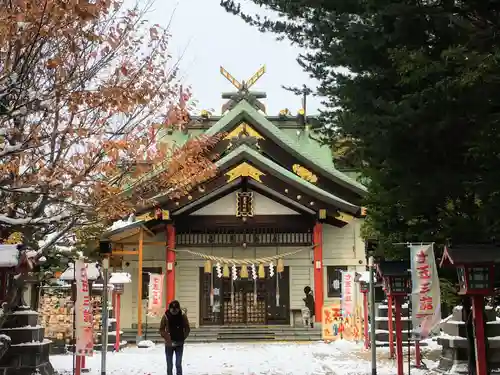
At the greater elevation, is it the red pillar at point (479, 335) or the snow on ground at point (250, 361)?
the red pillar at point (479, 335)

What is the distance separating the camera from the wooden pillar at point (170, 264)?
78.5ft

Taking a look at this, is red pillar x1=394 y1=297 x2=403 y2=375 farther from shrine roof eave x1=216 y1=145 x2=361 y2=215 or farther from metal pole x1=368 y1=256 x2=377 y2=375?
shrine roof eave x1=216 y1=145 x2=361 y2=215

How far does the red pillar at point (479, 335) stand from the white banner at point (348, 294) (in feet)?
39.5

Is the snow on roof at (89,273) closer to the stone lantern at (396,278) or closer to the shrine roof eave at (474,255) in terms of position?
the stone lantern at (396,278)

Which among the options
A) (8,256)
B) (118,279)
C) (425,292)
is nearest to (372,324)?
(425,292)

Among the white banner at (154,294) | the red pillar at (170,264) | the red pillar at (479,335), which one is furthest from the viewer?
the red pillar at (170,264)

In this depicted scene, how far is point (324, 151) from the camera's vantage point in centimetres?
3216

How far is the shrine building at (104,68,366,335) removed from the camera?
24.4 metres

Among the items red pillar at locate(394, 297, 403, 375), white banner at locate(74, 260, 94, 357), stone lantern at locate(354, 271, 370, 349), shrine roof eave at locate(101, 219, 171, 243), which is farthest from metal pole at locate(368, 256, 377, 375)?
shrine roof eave at locate(101, 219, 171, 243)

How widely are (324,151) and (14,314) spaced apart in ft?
73.0

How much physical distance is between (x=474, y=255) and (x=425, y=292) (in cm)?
127

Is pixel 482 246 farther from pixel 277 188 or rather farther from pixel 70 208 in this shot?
pixel 277 188

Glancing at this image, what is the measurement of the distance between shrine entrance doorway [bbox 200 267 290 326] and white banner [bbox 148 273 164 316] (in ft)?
11.0

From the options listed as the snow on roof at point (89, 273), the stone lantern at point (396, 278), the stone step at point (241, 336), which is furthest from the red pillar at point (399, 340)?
the stone step at point (241, 336)
